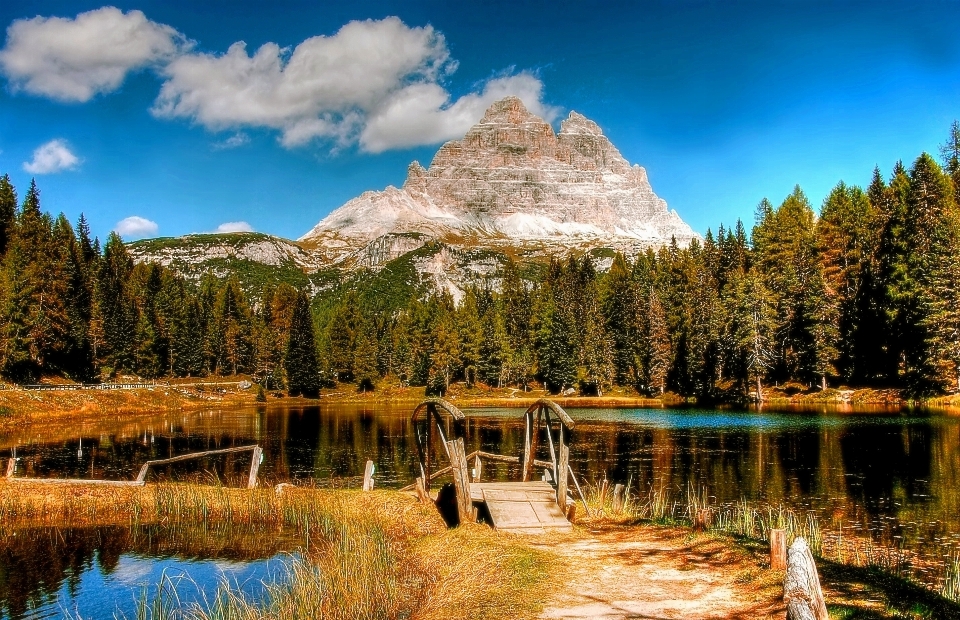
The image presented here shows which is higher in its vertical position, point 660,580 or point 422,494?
point 660,580

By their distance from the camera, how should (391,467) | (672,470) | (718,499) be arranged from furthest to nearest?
(391,467) < (672,470) < (718,499)

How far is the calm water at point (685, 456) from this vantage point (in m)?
23.8

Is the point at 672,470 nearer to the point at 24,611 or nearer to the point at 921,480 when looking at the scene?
the point at 921,480

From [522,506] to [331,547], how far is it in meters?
4.77

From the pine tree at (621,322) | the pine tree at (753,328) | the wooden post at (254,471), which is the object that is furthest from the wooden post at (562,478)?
the pine tree at (621,322)

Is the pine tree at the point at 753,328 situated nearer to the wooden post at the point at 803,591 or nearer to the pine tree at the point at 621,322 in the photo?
the pine tree at the point at 621,322

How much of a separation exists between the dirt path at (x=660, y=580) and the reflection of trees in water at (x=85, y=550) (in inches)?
370

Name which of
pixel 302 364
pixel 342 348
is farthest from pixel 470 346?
pixel 342 348

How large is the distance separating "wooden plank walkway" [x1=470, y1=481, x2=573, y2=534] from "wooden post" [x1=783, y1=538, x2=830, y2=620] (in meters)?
9.36

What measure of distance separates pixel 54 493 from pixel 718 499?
24052mm

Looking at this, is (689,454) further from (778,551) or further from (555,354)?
(555,354)

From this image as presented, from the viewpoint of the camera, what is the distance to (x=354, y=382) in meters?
141

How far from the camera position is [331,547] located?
51.8 ft

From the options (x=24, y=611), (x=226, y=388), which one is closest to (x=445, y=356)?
(x=226, y=388)
